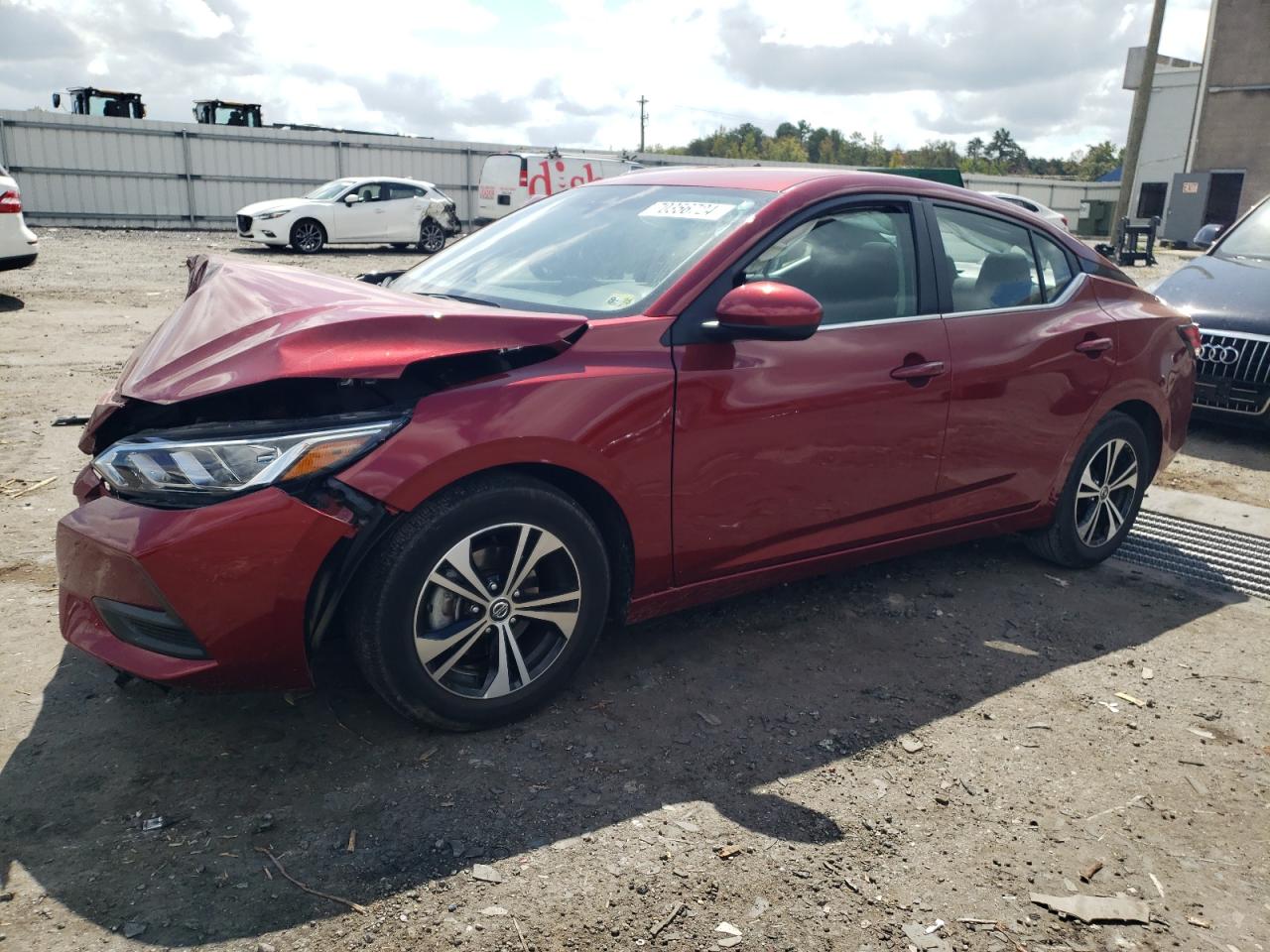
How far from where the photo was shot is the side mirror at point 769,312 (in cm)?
319

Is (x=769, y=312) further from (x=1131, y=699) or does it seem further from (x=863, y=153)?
(x=863, y=153)

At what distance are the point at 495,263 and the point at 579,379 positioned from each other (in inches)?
42.1

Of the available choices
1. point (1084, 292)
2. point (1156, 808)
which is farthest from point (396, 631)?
point (1084, 292)

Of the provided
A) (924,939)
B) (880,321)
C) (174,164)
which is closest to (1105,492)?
(880,321)

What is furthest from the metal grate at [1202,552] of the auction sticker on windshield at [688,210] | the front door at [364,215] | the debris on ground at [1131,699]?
the front door at [364,215]

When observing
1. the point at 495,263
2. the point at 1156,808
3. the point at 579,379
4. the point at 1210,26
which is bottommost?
the point at 1156,808

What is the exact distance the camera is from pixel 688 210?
3.77 metres

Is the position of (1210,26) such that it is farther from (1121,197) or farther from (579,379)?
(579,379)

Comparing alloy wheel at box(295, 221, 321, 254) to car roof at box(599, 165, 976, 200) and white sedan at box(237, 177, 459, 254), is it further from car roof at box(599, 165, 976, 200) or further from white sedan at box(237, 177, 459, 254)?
car roof at box(599, 165, 976, 200)

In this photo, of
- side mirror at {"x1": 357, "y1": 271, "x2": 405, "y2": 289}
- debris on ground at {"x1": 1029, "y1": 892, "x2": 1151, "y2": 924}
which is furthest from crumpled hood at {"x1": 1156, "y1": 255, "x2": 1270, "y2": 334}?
debris on ground at {"x1": 1029, "y1": 892, "x2": 1151, "y2": 924}

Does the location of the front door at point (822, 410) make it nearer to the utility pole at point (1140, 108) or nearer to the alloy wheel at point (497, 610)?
the alloy wheel at point (497, 610)

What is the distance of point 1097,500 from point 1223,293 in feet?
12.6

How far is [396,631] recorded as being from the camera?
9.36 feet

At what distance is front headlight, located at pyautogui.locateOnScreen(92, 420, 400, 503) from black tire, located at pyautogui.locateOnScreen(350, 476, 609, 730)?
27 cm
